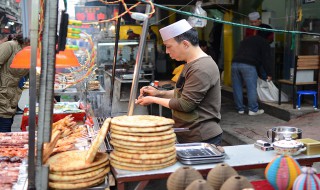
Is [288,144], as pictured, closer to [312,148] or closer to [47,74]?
[312,148]

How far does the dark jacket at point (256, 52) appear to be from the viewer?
8.16m

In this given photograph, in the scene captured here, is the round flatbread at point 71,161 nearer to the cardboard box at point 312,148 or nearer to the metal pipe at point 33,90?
the metal pipe at point 33,90

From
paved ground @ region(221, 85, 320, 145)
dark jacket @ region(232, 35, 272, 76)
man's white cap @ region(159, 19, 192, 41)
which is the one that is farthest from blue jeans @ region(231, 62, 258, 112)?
man's white cap @ region(159, 19, 192, 41)

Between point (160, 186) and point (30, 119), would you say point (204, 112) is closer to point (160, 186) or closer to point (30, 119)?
point (160, 186)

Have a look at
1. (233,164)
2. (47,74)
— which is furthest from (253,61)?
(47,74)

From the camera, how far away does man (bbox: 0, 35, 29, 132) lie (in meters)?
5.42

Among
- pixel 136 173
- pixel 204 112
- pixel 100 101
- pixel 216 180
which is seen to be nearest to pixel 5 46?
pixel 100 101

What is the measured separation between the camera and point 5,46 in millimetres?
5504

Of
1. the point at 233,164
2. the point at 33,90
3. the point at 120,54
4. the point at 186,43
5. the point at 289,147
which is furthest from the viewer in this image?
the point at 120,54

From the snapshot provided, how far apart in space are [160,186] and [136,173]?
1.73 meters

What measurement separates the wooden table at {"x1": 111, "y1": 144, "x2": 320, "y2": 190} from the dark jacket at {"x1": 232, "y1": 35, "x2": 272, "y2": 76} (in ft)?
18.0

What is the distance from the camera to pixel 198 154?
2635 mm

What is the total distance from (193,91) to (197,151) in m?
0.56

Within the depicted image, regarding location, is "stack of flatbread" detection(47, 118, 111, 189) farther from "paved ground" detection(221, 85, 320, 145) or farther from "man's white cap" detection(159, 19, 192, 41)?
"paved ground" detection(221, 85, 320, 145)
